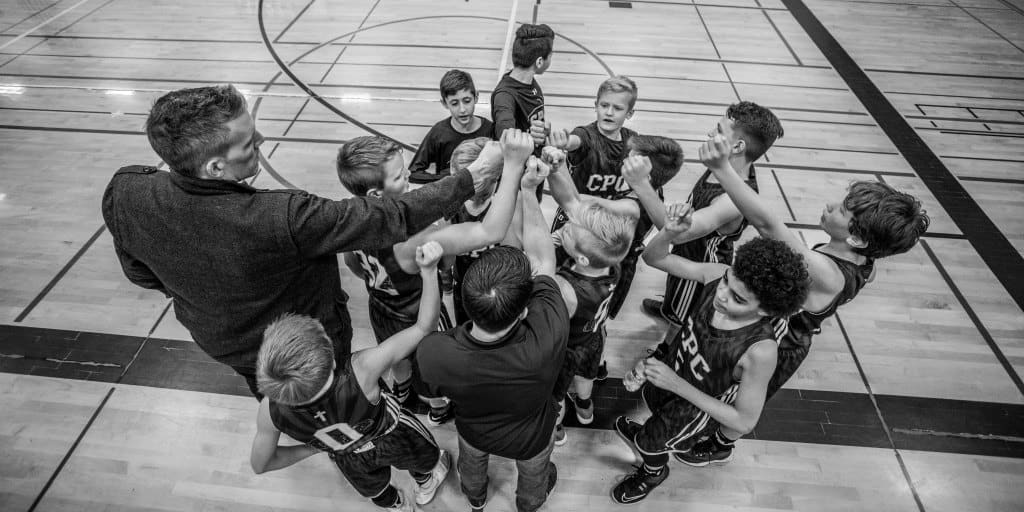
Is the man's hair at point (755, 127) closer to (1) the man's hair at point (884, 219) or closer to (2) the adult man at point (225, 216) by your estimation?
(1) the man's hair at point (884, 219)

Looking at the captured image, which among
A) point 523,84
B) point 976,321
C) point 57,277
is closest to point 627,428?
point 523,84

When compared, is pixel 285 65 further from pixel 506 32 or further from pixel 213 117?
pixel 213 117

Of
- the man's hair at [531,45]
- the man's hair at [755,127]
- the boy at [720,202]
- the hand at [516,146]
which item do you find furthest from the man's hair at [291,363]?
the man's hair at [531,45]

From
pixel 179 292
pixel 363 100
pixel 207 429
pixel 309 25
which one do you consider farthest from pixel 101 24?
pixel 179 292

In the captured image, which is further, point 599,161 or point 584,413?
point 599,161

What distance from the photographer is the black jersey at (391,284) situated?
264cm

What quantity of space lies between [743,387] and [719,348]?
0.19 meters

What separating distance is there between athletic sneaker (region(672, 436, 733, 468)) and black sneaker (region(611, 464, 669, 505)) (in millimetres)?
239

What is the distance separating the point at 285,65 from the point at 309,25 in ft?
5.09

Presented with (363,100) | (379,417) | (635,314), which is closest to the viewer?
(379,417)

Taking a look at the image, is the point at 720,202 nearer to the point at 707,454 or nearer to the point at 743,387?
the point at 743,387

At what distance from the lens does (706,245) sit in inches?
133

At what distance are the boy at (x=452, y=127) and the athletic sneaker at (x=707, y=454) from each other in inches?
97.4

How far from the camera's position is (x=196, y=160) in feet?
5.74
